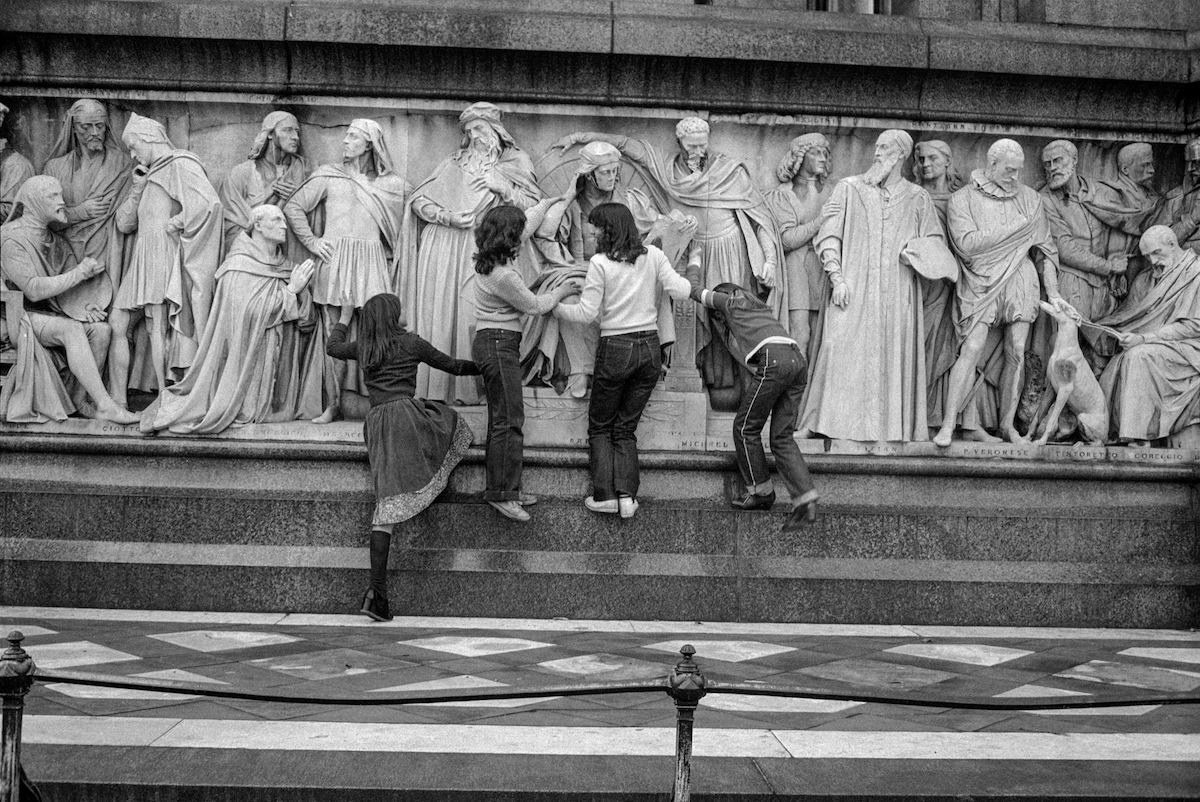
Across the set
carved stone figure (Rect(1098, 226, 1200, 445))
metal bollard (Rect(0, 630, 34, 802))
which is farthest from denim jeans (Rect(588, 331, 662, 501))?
metal bollard (Rect(0, 630, 34, 802))

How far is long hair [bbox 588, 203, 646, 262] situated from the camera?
31.3 ft

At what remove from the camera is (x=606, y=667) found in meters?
7.62

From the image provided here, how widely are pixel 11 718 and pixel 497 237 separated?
5832 millimetres

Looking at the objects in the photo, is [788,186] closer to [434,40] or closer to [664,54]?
[664,54]

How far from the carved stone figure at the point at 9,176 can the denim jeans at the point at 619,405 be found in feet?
15.5

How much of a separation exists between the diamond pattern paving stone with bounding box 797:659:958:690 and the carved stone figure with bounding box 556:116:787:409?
10.1ft

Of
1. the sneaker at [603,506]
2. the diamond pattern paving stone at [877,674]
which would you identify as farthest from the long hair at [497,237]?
the diamond pattern paving stone at [877,674]

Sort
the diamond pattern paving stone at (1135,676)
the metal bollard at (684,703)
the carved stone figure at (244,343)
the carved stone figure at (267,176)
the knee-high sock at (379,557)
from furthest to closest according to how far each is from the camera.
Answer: the carved stone figure at (267,176)
the carved stone figure at (244,343)
the knee-high sock at (379,557)
the diamond pattern paving stone at (1135,676)
the metal bollard at (684,703)

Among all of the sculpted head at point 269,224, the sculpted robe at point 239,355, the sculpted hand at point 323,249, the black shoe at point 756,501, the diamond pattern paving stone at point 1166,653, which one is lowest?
the diamond pattern paving stone at point 1166,653

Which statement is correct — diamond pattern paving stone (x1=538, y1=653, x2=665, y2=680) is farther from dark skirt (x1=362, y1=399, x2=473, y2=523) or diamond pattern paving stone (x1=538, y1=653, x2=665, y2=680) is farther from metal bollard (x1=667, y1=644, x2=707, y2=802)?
metal bollard (x1=667, y1=644, x2=707, y2=802)

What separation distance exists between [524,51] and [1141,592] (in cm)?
628

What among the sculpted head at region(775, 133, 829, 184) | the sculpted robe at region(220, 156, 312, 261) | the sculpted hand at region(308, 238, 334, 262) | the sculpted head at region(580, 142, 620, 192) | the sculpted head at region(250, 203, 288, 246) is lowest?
the sculpted hand at region(308, 238, 334, 262)

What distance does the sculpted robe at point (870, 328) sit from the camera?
10336 mm

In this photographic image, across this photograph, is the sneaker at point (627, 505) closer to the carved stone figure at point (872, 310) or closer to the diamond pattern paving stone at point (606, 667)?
the carved stone figure at point (872, 310)
